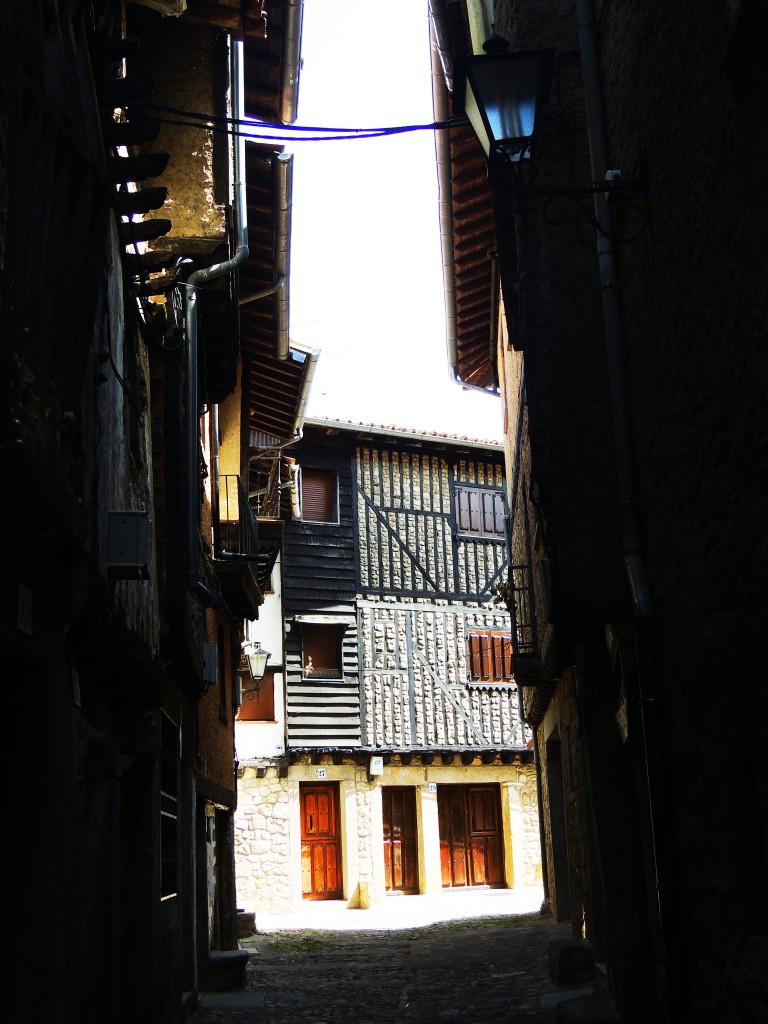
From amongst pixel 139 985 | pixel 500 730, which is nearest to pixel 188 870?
pixel 139 985

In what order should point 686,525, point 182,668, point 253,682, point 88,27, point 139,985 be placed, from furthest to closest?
1. point 253,682
2. point 182,668
3. point 139,985
4. point 88,27
5. point 686,525

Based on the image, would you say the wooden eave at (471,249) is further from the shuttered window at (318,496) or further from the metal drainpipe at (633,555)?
the shuttered window at (318,496)

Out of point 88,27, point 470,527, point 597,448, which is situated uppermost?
point 470,527

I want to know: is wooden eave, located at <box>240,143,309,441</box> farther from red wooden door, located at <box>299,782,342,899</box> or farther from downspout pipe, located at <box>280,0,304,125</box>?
red wooden door, located at <box>299,782,342,899</box>

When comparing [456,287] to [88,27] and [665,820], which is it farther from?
[665,820]

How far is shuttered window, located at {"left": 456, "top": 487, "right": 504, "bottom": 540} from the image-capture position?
24250 millimetres

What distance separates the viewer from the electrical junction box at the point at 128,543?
6.14 meters

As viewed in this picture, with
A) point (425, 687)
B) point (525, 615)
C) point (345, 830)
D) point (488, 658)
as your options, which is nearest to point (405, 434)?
point (488, 658)

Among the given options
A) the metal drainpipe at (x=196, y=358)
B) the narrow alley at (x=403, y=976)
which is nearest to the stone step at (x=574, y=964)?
the narrow alley at (x=403, y=976)

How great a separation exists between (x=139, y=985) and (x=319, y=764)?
49.2ft

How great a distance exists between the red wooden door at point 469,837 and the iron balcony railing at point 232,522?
11122mm

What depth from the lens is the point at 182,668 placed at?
910cm

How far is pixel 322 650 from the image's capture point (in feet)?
74.7

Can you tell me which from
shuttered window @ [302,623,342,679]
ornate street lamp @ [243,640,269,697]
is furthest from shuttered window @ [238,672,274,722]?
ornate street lamp @ [243,640,269,697]
